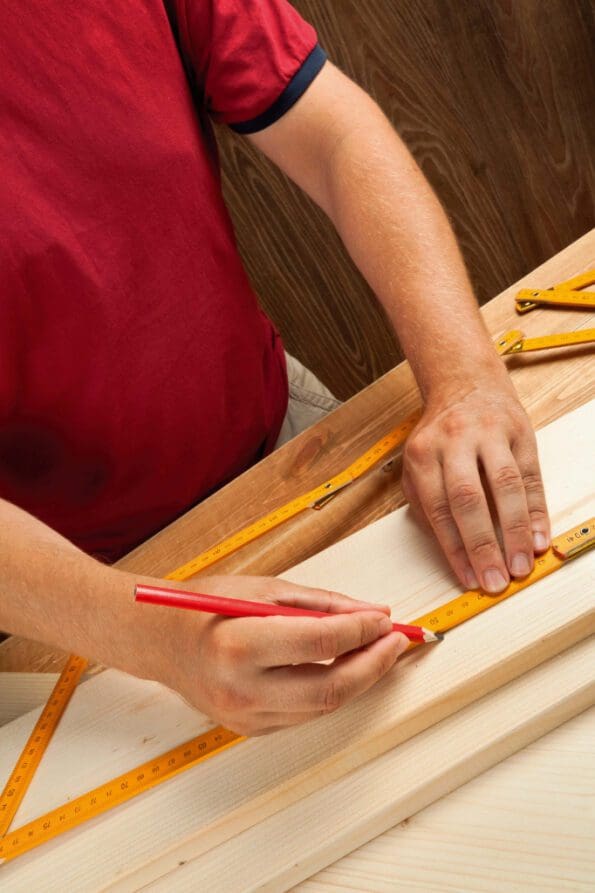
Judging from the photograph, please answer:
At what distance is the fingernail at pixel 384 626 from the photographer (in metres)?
0.89

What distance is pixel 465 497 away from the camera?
1016 millimetres

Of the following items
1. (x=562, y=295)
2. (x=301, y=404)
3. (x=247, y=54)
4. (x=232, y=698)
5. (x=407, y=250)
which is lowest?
(x=301, y=404)

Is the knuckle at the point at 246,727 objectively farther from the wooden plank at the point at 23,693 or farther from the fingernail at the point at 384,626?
the wooden plank at the point at 23,693

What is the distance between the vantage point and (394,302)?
Answer: 4.25 ft

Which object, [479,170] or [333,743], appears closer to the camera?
[333,743]

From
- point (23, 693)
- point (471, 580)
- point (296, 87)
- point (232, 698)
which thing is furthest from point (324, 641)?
point (296, 87)

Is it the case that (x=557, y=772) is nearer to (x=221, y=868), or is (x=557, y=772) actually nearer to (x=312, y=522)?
(x=221, y=868)

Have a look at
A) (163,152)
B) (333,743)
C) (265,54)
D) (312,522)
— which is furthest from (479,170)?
(333,743)

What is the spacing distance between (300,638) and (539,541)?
1.15ft

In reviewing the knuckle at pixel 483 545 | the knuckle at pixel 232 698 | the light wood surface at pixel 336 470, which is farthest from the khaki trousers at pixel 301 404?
the knuckle at pixel 232 698

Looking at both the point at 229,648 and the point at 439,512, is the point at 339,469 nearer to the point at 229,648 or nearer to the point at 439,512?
the point at 439,512

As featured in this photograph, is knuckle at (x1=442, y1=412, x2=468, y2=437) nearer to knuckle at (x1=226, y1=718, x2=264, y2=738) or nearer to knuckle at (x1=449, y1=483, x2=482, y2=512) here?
knuckle at (x1=449, y1=483, x2=482, y2=512)

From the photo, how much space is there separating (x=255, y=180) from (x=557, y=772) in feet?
5.73

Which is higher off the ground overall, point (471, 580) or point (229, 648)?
point (229, 648)
